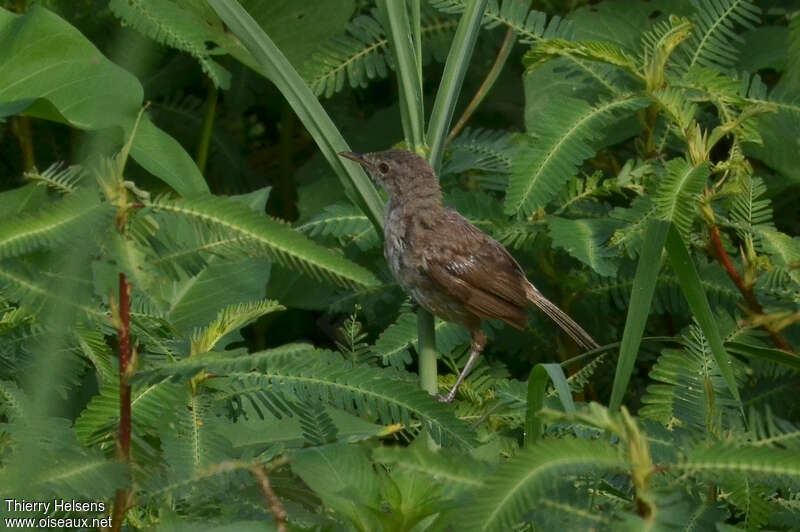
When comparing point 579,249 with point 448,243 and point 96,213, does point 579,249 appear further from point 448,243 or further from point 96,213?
point 96,213

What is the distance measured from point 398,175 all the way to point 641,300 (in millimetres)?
2072

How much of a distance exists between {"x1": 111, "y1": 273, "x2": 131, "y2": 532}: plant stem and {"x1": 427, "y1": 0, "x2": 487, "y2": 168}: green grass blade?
112cm

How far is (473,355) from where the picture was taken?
4.77m

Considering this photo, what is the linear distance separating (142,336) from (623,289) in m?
2.18

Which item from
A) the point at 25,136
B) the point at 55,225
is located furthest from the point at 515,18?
the point at 55,225

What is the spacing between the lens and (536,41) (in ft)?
16.3

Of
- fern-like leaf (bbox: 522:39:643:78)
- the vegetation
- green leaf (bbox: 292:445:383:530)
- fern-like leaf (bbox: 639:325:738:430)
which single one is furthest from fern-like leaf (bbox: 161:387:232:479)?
fern-like leaf (bbox: 522:39:643:78)

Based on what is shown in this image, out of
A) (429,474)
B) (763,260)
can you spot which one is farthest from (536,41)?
(429,474)

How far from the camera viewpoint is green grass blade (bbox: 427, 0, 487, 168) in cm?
348

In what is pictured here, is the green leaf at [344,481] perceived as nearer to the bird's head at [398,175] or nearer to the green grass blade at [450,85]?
the green grass blade at [450,85]

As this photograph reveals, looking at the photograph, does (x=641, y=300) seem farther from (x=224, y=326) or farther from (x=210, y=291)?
(x=210, y=291)

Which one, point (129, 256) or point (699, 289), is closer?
point (129, 256)

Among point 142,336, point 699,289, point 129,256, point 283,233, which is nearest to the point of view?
point 129,256

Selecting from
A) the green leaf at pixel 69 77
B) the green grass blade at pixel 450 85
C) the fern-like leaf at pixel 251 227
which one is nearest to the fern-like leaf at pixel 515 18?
the green leaf at pixel 69 77
